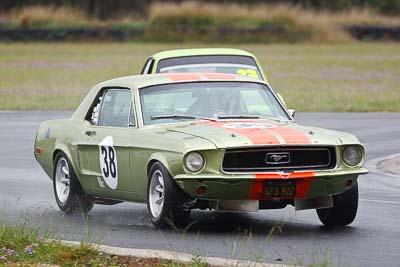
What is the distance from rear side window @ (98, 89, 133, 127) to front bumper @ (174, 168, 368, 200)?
1.50 metres

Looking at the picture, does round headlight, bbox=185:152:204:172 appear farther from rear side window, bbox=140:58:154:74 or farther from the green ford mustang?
rear side window, bbox=140:58:154:74

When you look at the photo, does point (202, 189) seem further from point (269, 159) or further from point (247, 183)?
point (269, 159)

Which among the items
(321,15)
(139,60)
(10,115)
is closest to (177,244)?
(10,115)

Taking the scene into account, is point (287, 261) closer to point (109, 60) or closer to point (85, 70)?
point (85, 70)

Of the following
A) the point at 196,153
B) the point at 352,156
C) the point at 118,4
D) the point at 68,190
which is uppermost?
the point at 196,153

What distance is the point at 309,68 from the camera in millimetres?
44219

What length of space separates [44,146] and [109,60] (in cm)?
3578

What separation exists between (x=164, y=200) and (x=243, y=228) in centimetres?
91

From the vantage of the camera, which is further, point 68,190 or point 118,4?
point 118,4

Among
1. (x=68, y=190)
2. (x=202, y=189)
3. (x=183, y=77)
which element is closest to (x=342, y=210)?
(x=202, y=189)

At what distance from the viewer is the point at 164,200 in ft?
35.0

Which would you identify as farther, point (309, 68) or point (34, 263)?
point (309, 68)

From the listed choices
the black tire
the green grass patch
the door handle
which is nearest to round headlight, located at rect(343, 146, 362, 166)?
the black tire

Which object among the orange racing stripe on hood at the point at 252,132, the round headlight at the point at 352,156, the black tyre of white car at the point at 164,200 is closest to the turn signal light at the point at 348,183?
the round headlight at the point at 352,156
